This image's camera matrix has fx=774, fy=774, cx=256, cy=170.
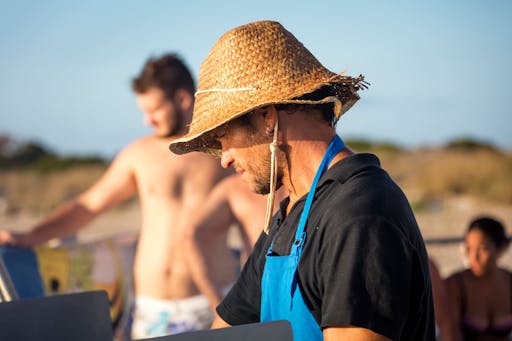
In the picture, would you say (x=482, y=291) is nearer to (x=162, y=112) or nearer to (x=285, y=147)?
(x=162, y=112)

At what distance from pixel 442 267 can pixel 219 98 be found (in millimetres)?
8301

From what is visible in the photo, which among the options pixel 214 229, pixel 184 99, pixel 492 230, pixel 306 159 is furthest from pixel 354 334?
pixel 492 230

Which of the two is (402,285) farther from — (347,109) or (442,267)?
(442,267)

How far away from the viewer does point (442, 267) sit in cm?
984

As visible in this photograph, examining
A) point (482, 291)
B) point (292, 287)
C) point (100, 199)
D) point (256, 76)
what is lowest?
point (482, 291)

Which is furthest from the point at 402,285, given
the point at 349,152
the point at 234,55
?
the point at 234,55

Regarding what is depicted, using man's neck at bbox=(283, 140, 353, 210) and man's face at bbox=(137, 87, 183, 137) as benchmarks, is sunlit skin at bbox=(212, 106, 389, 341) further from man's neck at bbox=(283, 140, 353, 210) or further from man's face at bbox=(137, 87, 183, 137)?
man's face at bbox=(137, 87, 183, 137)

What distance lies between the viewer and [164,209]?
15.5 ft

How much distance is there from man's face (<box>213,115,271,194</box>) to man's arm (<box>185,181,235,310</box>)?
7.90 ft

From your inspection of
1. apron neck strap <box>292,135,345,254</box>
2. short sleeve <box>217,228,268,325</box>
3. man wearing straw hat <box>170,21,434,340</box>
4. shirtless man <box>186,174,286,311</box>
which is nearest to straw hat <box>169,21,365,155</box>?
man wearing straw hat <box>170,21,434,340</box>

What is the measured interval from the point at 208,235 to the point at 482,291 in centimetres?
169

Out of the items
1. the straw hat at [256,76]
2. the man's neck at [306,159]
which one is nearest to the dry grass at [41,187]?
the straw hat at [256,76]

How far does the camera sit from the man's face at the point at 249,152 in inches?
78.7

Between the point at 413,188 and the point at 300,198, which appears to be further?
the point at 413,188
